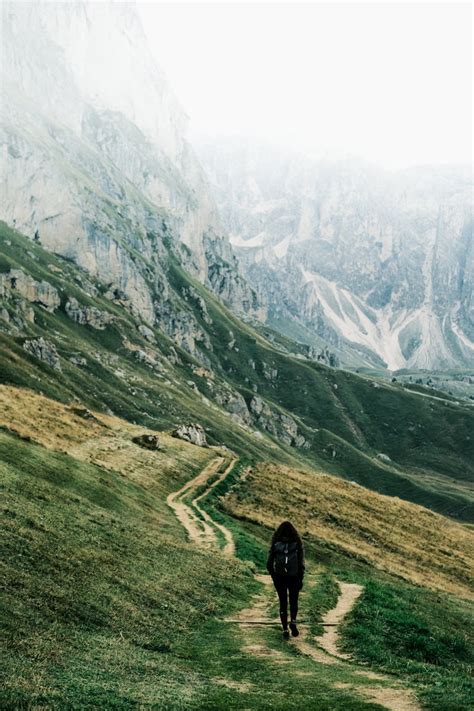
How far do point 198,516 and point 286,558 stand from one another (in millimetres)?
32510

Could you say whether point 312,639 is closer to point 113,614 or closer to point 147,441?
point 113,614

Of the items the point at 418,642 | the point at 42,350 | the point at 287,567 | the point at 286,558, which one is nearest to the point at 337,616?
the point at 418,642

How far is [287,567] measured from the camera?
20656mm

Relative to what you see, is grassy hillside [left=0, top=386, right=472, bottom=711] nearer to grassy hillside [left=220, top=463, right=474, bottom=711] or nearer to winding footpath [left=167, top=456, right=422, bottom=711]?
grassy hillside [left=220, top=463, right=474, bottom=711]

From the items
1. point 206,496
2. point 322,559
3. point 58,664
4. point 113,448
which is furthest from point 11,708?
point 113,448

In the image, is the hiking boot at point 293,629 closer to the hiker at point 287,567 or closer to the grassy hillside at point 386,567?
the hiker at point 287,567

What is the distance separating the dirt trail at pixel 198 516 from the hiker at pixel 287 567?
18675mm

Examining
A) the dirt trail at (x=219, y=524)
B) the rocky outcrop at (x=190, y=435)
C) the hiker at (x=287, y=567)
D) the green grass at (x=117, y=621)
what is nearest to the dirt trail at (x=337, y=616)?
the hiker at (x=287, y=567)

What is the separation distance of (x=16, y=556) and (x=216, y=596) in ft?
33.7

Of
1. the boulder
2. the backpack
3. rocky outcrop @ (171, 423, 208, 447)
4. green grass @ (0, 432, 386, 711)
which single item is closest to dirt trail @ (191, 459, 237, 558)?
green grass @ (0, 432, 386, 711)

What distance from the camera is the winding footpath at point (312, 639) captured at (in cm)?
1410

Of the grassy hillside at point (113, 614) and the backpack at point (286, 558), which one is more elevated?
the backpack at point (286, 558)

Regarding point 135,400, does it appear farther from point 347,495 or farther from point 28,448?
Answer: point 28,448

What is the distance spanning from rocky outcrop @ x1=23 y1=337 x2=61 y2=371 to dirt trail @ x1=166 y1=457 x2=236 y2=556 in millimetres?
101766
